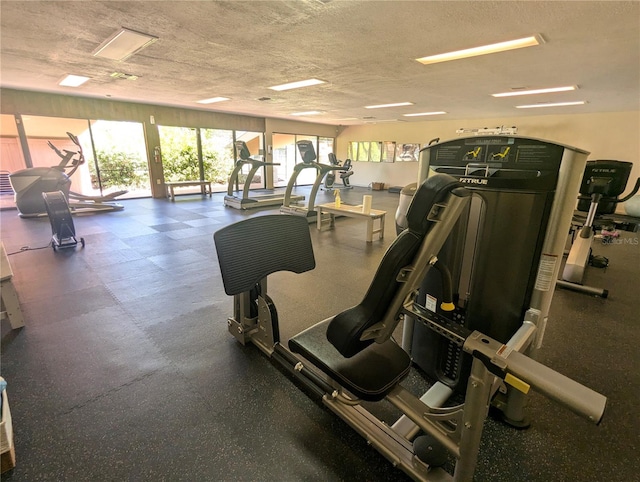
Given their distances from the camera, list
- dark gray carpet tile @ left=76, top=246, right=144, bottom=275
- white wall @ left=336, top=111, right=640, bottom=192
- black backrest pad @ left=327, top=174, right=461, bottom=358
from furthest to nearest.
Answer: white wall @ left=336, top=111, right=640, bottom=192
dark gray carpet tile @ left=76, top=246, right=144, bottom=275
black backrest pad @ left=327, top=174, right=461, bottom=358

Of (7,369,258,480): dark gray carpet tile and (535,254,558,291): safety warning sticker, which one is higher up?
(535,254,558,291): safety warning sticker

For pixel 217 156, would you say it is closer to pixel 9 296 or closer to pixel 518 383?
pixel 9 296

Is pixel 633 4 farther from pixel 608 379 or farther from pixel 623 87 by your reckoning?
pixel 623 87

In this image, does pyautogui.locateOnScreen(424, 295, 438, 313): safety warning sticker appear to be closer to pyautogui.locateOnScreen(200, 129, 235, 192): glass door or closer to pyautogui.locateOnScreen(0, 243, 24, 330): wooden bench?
pyautogui.locateOnScreen(0, 243, 24, 330): wooden bench

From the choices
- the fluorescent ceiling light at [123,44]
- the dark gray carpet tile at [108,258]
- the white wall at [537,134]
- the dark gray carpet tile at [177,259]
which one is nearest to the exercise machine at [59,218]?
the dark gray carpet tile at [108,258]

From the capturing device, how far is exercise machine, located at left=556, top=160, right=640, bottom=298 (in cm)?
318

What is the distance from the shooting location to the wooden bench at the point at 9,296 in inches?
89.6

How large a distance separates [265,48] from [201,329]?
2.81m

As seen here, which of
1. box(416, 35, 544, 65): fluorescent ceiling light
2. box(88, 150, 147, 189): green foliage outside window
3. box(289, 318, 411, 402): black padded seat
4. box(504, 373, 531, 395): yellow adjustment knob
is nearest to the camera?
box(504, 373, 531, 395): yellow adjustment knob

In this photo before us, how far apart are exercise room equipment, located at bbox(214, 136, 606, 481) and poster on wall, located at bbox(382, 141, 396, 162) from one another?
34.0 ft

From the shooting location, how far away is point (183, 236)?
5020mm

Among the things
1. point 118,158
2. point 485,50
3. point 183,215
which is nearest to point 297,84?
point 485,50

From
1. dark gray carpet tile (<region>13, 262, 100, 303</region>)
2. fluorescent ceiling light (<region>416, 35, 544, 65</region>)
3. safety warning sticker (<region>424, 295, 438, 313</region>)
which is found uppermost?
fluorescent ceiling light (<region>416, 35, 544, 65</region>)

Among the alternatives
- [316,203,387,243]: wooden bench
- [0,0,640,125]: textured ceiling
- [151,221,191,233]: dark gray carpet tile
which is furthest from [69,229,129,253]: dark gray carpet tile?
[316,203,387,243]: wooden bench
